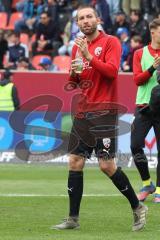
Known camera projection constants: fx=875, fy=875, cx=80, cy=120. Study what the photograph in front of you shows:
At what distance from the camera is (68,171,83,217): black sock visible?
907 centimetres

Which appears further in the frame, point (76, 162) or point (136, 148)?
point (136, 148)

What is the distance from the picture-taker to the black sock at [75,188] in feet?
29.8

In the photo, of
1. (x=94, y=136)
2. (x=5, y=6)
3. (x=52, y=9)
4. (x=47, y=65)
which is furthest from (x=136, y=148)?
(x=5, y=6)

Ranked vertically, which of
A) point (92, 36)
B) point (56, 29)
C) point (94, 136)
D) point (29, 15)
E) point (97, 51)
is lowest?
point (56, 29)

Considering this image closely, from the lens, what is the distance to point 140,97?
11555 mm

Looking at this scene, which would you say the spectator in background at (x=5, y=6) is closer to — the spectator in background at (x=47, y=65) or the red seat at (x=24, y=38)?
the red seat at (x=24, y=38)

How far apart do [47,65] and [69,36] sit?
2.59 m

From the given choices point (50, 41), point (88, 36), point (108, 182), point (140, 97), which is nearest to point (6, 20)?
point (50, 41)

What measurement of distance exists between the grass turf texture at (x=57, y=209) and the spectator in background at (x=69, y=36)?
8602mm

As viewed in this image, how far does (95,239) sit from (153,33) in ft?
12.5

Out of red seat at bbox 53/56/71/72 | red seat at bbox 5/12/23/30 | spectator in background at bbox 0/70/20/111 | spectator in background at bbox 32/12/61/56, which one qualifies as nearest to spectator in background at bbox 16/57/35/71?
red seat at bbox 53/56/71/72

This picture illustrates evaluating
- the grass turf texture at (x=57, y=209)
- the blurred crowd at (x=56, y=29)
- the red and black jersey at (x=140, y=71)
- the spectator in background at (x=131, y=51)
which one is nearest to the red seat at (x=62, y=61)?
the blurred crowd at (x=56, y=29)

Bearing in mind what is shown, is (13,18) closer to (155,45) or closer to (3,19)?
(3,19)

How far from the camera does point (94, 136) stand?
29.9ft
